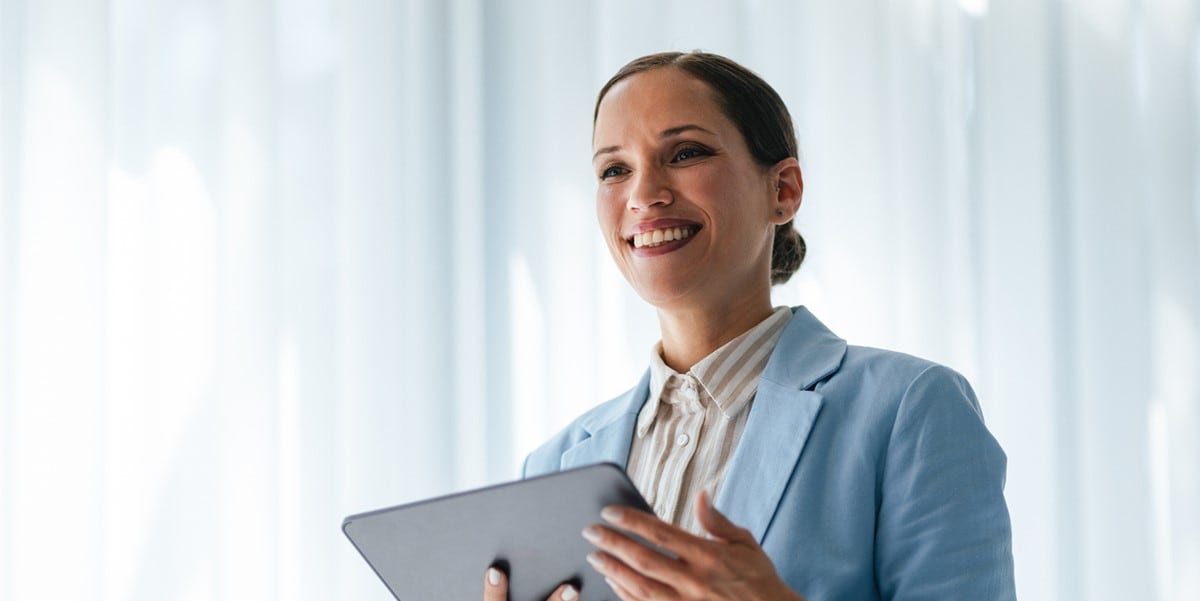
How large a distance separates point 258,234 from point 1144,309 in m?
1.63

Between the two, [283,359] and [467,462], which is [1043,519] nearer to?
[467,462]

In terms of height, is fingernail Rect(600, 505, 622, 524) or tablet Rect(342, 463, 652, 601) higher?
fingernail Rect(600, 505, 622, 524)

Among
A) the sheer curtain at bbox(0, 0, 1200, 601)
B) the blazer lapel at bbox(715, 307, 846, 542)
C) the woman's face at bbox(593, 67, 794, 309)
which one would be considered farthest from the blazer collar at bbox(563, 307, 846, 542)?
the sheer curtain at bbox(0, 0, 1200, 601)

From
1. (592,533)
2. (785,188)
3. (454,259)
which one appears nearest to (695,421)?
(785,188)

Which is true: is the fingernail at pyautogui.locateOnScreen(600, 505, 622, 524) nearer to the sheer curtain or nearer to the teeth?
the teeth

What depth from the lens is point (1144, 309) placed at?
7.01 ft

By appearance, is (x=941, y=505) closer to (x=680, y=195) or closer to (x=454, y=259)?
(x=680, y=195)

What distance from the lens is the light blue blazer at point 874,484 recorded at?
1.15 meters

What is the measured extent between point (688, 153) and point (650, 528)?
1.85 ft

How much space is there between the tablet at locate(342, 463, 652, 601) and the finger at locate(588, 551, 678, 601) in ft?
0.11

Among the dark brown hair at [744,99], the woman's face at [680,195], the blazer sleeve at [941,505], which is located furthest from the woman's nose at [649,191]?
the blazer sleeve at [941,505]

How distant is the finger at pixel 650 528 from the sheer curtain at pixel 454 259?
128cm

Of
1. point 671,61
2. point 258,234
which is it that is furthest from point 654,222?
point 258,234

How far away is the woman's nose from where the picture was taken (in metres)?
1.37
